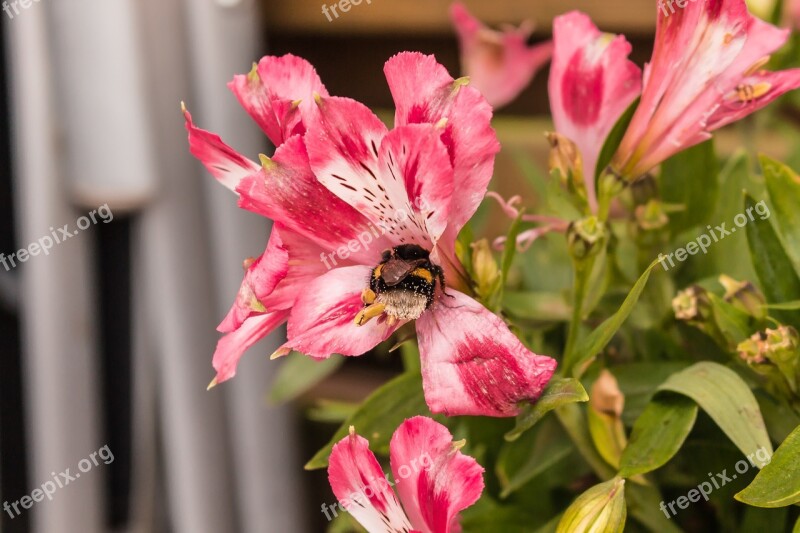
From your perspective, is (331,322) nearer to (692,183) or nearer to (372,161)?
(372,161)

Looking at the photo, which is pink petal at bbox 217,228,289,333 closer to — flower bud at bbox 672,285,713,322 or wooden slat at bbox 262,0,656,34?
flower bud at bbox 672,285,713,322

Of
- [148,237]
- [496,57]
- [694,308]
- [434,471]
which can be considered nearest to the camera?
[434,471]

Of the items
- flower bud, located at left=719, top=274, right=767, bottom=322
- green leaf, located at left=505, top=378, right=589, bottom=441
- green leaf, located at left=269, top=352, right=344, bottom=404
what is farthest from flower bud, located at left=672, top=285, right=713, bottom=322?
green leaf, located at left=269, top=352, right=344, bottom=404

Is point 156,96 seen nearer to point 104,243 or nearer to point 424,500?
point 104,243

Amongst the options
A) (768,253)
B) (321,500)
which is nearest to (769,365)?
(768,253)

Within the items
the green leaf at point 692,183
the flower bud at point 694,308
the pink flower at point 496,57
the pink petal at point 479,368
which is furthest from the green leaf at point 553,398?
the pink flower at point 496,57

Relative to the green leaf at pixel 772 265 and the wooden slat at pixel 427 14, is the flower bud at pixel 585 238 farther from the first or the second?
the wooden slat at pixel 427 14

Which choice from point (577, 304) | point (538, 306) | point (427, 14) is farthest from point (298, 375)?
point (427, 14)
